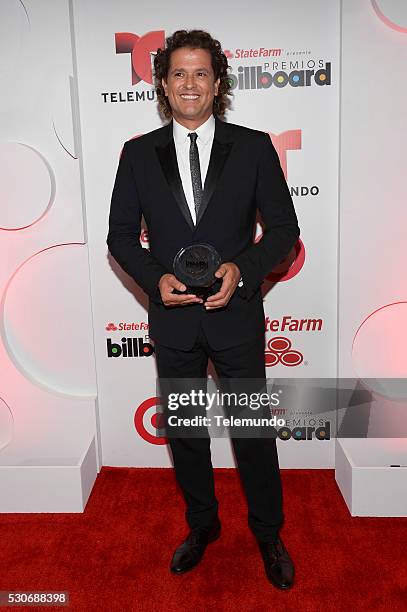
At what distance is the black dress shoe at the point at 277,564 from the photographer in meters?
2.47

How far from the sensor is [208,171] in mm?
2414

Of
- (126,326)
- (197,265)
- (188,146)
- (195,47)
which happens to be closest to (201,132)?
(188,146)

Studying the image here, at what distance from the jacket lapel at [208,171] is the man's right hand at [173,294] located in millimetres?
227

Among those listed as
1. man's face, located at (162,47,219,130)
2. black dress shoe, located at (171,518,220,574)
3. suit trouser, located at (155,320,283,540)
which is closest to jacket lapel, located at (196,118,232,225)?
man's face, located at (162,47,219,130)

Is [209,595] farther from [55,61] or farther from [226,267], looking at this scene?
[55,61]

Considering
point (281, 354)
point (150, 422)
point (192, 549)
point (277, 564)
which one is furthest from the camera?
point (150, 422)

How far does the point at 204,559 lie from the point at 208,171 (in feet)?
5.10

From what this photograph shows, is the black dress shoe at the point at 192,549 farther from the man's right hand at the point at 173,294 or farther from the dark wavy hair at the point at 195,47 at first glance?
the dark wavy hair at the point at 195,47

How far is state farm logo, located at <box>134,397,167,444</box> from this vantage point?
3.37 m

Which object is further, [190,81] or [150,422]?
[150,422]

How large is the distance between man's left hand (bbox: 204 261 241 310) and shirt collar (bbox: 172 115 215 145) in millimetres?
520

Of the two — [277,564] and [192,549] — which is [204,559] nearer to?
[192,549]

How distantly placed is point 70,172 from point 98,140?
0.20 m

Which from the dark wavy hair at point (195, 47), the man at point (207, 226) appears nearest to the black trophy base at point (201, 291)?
the man at point (207, 226)
